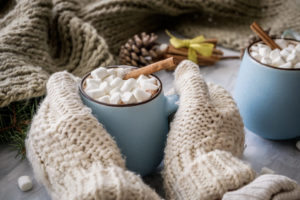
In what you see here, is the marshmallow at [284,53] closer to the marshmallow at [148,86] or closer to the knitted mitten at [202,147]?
the knitted mitten at [202,147]

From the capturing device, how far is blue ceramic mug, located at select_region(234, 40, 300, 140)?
55 centimetres

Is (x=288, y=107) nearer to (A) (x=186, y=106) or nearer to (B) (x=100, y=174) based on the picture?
(A) (x=186, y=106)

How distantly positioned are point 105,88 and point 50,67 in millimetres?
323

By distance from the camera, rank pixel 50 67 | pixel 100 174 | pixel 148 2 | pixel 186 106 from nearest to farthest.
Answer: pixel 100 174 → pixel 186 106 → pixel 50 67 → pixel 148 2

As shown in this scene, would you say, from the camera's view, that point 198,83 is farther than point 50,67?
No

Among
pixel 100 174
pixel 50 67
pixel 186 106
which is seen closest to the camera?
pixel 100 174

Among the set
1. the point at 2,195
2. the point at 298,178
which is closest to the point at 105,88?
the point at 2,195

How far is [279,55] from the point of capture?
1.90 ft

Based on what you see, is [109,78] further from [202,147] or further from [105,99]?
[202,147]

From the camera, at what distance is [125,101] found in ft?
1.45

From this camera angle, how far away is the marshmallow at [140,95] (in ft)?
1.47

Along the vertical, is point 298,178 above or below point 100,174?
below

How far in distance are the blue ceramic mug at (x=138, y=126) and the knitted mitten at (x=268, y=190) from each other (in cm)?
15

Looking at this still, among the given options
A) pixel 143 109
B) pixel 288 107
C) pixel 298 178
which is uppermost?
pixel 143 109
